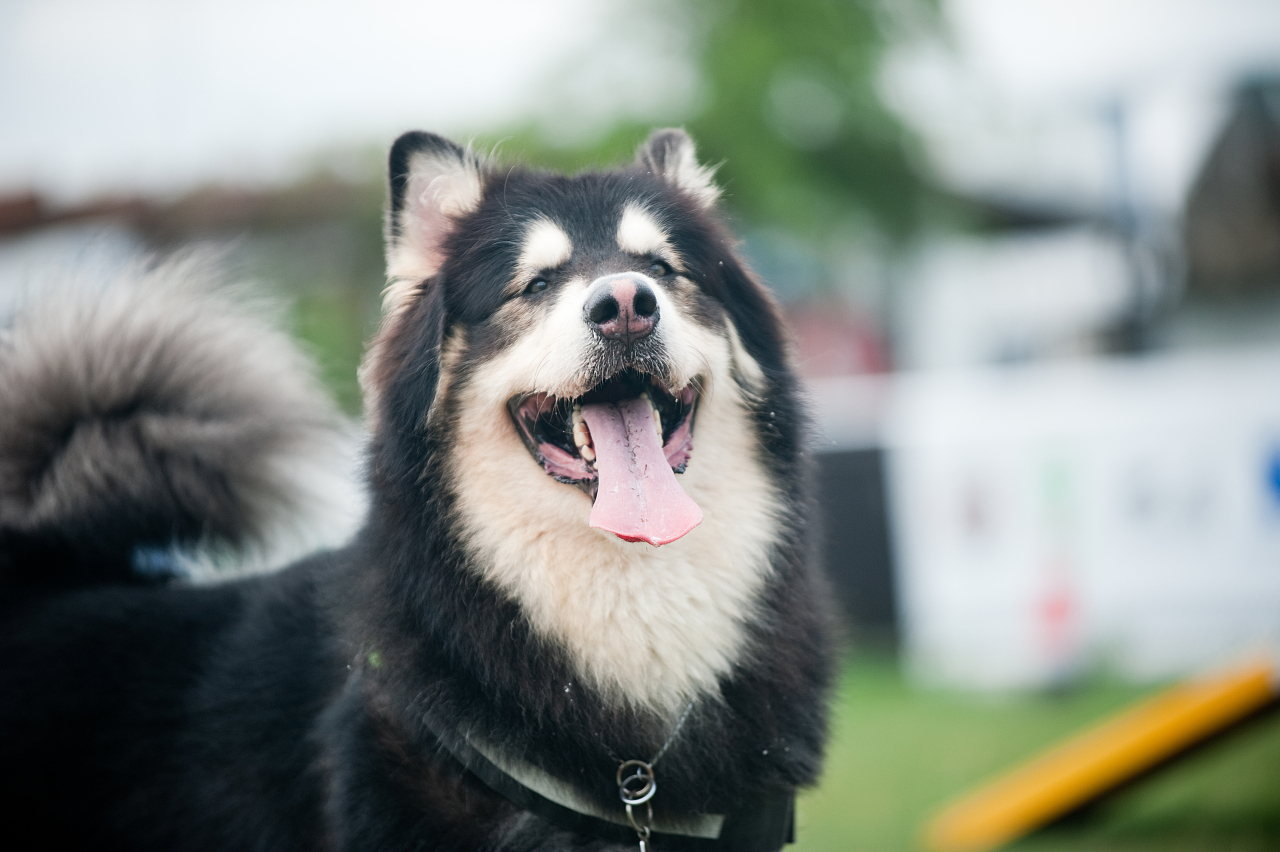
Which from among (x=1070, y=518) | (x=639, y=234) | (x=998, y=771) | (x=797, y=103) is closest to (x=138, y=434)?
(x=639, y=234)

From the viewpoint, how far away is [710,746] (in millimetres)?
2145

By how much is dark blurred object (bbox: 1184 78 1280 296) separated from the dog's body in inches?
503

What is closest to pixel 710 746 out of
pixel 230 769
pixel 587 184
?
pixel 230 769

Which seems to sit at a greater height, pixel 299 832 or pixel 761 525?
pixel 761 525

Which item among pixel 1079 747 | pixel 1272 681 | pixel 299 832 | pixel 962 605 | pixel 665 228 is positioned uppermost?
pixel 665 228

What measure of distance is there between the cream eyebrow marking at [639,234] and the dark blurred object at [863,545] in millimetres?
5639

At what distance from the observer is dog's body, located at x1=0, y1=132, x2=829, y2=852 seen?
210 centimetres

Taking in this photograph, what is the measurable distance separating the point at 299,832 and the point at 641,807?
81cm

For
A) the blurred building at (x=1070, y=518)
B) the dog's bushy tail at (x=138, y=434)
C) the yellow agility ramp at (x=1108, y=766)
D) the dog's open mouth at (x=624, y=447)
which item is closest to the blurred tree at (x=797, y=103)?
the blurred building at (x=1070, y=518)

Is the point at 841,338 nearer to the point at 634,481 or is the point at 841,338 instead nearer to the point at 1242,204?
the point at 1242,204

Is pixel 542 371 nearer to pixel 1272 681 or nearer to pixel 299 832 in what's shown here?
pixel 299 832

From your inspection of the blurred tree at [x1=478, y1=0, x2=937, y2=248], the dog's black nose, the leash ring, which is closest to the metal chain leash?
the leash ring

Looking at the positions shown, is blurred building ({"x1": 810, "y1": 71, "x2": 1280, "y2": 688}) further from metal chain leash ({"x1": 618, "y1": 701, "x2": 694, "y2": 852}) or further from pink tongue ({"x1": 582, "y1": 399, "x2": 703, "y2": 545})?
metal chain leash ({"x1": 618, "y1": 701, "x2": 694, "y2": 852})

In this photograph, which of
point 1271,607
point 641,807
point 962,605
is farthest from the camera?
point 962,605
